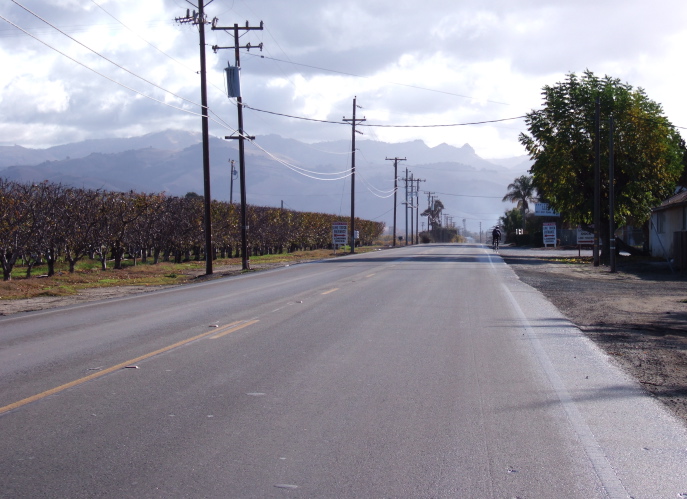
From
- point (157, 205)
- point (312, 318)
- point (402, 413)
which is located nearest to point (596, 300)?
point (312, 318)

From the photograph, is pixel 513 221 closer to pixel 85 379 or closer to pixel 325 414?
pixel 85 379

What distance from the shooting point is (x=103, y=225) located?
28.0 metres

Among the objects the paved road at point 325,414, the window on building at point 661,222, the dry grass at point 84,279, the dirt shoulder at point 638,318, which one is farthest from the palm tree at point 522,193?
the paved road at point 325,414

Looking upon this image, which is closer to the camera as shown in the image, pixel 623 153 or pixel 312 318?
pixel 312 318

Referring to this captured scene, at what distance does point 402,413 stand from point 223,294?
12.1 meters

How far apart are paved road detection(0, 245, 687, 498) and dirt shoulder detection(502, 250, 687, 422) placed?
0.38 meters

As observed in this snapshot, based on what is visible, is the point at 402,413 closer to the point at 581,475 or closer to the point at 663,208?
the point at 581,475

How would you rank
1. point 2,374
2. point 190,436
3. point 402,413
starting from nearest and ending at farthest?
point 190,436, point 402,413, point 2,374

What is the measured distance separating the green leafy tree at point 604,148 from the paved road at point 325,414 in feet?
94.9

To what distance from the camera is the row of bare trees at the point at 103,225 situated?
2300 cm

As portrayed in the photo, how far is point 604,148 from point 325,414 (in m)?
35.6

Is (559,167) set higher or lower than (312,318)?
higher

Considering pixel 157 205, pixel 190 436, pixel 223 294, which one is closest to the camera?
pixel 190 436

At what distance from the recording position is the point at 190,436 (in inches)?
223
